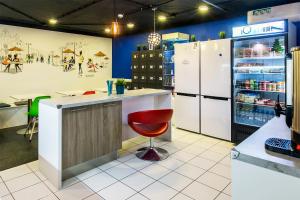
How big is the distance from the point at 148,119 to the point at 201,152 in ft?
3.82

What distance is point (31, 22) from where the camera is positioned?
5488 millimetres

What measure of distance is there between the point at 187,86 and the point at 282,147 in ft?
11.8

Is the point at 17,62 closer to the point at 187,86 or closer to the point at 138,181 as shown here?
the point at 187,86

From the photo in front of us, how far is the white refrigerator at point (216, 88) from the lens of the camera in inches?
161

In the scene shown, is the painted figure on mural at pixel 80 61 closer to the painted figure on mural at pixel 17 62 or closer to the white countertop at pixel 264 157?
the painted figure on mural at pixel 17 62

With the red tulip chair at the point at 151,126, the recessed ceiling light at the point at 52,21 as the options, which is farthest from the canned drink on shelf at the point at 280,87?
the recessed ceiling light at the point at 52,21

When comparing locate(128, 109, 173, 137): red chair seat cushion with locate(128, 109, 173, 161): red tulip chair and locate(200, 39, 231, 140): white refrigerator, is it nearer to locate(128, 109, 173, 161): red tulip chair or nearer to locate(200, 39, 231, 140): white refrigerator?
locate(128, 109, 173, 161): red tulip chair

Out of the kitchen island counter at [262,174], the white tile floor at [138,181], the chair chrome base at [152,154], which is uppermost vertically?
the kitchen island counter at [262,174]

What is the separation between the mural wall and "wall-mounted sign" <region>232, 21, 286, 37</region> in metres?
4.82

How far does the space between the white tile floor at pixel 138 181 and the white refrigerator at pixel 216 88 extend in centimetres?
77

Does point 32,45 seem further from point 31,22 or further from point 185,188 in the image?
point 185,188

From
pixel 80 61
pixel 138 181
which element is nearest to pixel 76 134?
pixel 138 181

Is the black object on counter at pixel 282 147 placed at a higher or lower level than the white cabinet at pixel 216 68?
lower

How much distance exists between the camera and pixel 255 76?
4.11m
